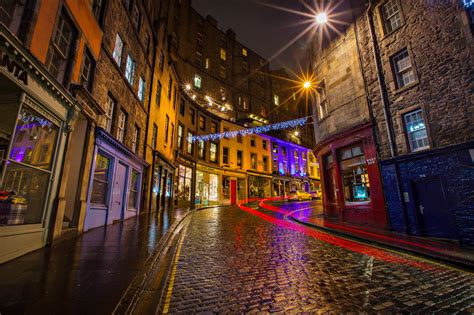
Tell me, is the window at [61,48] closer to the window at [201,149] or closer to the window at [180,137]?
the window at [180,137]

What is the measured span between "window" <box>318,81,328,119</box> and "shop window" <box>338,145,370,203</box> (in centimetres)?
340

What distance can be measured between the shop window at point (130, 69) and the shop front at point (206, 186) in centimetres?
1395

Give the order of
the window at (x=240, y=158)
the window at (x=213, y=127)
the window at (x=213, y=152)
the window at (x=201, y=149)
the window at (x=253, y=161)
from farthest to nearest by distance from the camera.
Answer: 1. the window at (x=253, y=161)
2. the window at (x=240, y=158)
3. the window at (x=213, y=127)
4. the window at (x=213, y=152)
5. the window at (x=201, y=149)

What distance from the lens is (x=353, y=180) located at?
1288 cm

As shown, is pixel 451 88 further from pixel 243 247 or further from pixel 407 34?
pixel 243 247

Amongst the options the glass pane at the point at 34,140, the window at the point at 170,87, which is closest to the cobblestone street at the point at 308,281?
the glass pane at the point at 34,140

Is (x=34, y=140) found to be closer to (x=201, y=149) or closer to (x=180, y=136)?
(x=180, y=136)

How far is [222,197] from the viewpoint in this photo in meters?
28.2

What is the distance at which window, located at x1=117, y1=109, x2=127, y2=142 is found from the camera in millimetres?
11191

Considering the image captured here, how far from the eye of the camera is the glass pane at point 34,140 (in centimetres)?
498

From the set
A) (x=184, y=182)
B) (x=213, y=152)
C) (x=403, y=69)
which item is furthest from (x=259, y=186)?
(x=403, y=69)

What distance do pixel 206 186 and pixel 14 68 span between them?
2262cm

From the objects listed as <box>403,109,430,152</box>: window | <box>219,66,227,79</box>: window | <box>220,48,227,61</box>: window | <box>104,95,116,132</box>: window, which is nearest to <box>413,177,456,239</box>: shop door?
<box>403,109,430,152</box>: window

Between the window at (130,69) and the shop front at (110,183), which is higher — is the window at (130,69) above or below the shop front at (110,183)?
above
